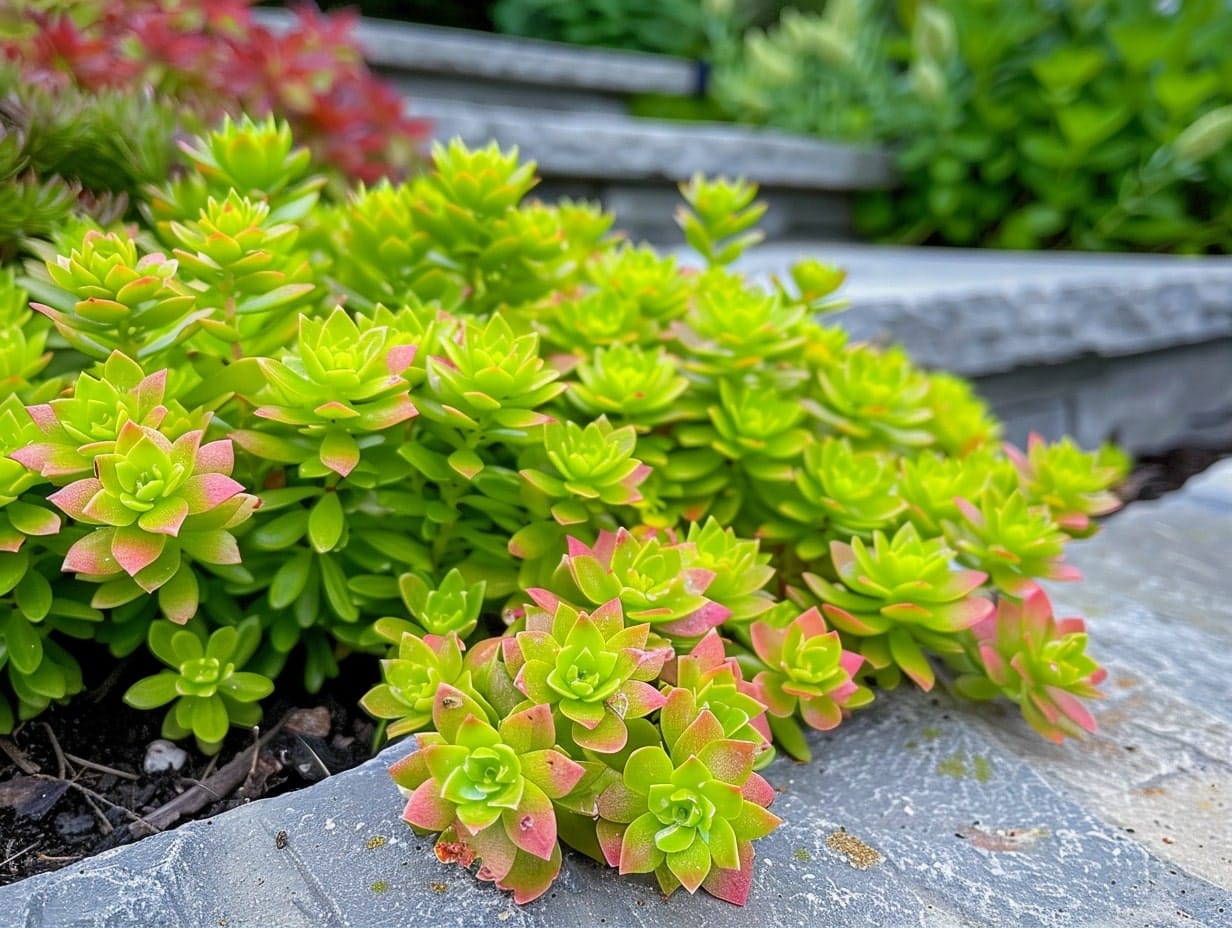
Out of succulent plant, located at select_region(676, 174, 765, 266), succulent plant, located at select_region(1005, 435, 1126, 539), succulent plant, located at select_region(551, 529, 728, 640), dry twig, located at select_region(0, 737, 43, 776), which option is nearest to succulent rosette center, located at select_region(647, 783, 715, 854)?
succulent plant, located at select_region(551, 529, 728, 640)

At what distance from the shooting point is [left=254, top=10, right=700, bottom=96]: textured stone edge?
12.3ft

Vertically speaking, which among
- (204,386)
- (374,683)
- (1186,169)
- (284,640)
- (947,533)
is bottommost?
(374,683)

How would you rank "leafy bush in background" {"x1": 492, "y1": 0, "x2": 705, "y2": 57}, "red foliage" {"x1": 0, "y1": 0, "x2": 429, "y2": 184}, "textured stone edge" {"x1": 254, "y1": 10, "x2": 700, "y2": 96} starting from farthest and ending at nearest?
"leafy bush in background" {"x1": 492, "y1": 0, "x2": 705, "y2": 57}
"textured stone edge" {"x1": 254, "y1": 10, "x2": 700, "y2": 96}
"red foliage" {"x1": 0, "y1": 0, "x2": 429, "y2": 184}

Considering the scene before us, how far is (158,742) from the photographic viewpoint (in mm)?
1162

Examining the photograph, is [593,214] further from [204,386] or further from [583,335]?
[204,386]

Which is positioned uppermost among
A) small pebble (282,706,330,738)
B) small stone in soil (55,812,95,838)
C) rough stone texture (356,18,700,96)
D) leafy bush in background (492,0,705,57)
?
leafy bush in background (492,0,705,57)

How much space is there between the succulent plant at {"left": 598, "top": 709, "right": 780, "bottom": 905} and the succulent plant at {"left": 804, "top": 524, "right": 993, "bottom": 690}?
395 mm

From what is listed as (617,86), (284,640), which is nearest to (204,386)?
(284,640)

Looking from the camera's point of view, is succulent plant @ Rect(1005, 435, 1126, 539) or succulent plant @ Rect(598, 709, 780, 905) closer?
succulent plant @ Rect(598, 709, 780, 905)

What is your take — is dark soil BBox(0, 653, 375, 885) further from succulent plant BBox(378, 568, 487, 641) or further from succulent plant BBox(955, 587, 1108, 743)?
succulent plant BBox(955, 587, 1108, 743)

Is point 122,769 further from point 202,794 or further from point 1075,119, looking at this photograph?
point 1075,119

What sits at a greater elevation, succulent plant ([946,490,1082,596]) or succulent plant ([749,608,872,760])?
succulent plant ([946,490,1082,596])

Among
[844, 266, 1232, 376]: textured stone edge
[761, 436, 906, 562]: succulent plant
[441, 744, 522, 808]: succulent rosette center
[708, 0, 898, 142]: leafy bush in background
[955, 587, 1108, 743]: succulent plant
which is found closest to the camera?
[441, 744, 522, 808]: succulent rosette center

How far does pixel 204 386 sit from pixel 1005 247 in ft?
11.5
